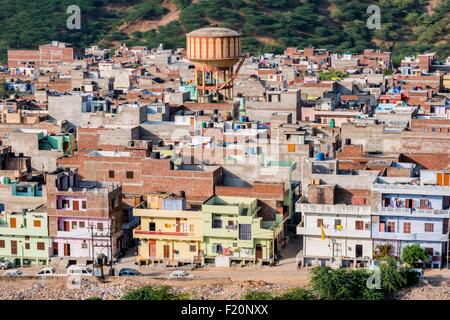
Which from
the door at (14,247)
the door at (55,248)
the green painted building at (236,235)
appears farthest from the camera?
the door at (14,247)

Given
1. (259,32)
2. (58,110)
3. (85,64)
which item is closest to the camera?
(58,110)

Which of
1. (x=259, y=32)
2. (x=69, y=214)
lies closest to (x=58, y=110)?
(x=69, y=214)

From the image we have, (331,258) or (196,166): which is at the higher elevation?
(196,166)

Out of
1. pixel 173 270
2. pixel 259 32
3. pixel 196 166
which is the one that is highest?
pixel 259 32

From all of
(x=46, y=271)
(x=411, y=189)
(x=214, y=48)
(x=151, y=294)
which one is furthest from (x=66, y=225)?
(x=214, y=48)

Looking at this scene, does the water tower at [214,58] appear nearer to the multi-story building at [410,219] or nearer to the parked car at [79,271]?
the parked car at [79,271]

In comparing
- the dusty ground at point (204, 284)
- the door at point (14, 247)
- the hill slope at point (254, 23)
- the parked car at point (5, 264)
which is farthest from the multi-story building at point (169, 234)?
the hill slope at point (254, 23)
